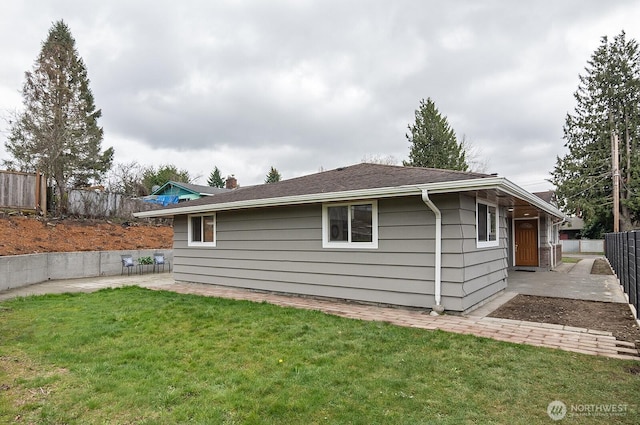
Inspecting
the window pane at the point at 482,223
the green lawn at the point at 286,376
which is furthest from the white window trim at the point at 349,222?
the window pane at the point at 482,223

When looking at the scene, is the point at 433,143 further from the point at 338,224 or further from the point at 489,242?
the point at 338,224

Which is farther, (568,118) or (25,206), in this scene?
(568,118)

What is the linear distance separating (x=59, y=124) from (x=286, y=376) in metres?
16.4

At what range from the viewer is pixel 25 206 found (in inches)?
461

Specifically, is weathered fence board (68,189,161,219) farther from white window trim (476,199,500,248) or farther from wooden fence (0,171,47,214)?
white window trim (476,199,500,248)

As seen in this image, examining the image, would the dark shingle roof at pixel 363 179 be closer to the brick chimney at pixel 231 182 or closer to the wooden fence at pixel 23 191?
the wooden fence at pixel 23 191

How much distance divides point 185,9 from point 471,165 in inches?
1178

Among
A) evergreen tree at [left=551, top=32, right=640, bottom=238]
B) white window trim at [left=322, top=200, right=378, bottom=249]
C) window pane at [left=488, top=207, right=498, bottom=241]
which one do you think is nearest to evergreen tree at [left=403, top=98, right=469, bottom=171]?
evergreen tree at [left=551, top=32, right=640, bottom=238]

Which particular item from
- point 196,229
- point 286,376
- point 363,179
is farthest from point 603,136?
point 286,376

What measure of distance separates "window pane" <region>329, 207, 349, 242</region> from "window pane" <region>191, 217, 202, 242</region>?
13.9 feet

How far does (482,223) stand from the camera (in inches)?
256

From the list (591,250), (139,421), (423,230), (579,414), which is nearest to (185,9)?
(423,230)

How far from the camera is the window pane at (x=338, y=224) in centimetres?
658

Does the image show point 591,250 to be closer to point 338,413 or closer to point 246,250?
point 246,250
